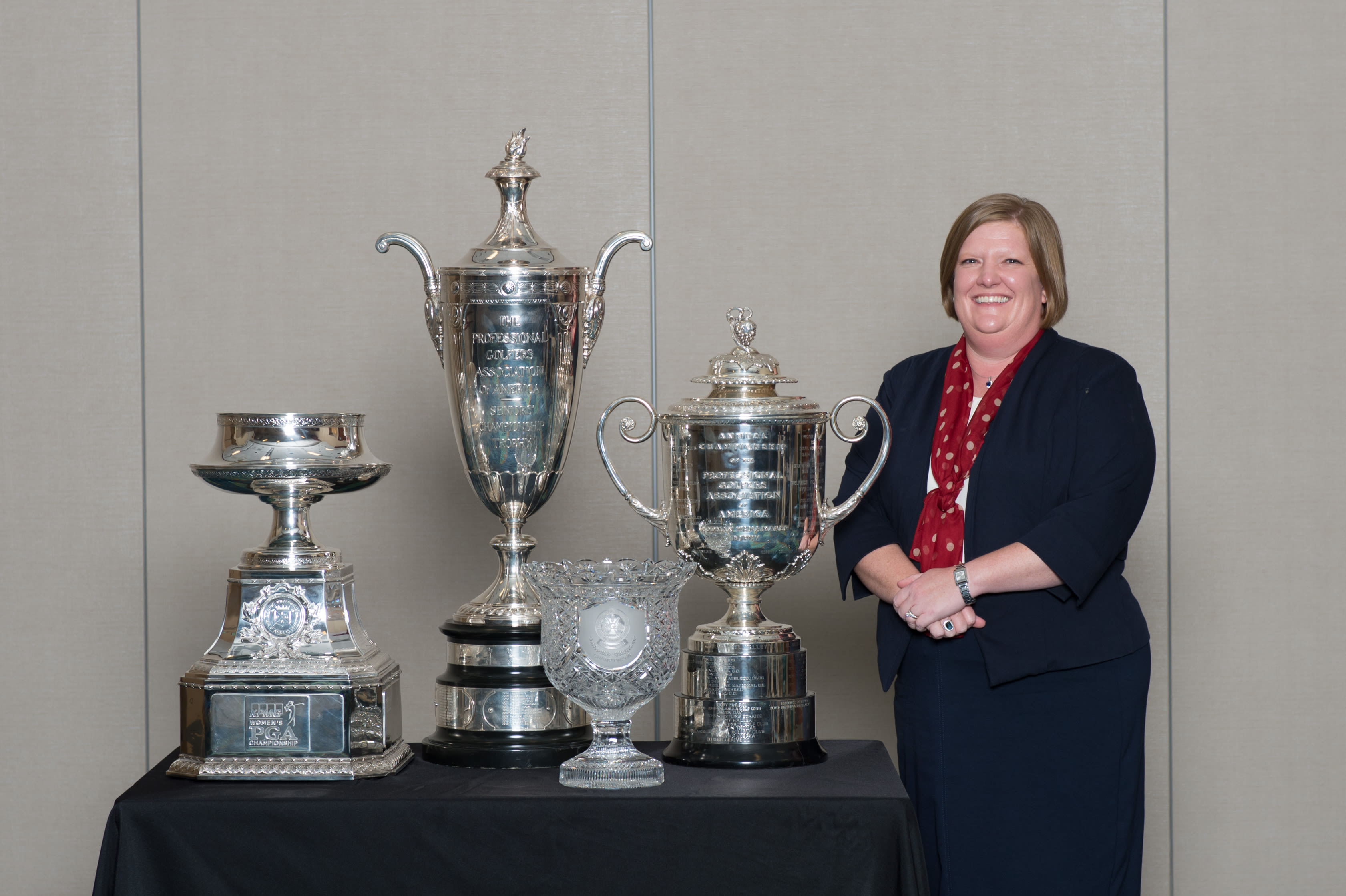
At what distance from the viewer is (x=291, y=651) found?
4.82ft

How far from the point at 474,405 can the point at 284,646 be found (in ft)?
1.17

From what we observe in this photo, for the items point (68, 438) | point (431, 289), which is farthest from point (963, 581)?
point (68, 438)

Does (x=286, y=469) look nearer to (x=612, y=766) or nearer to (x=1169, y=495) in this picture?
(x=612, y=766)

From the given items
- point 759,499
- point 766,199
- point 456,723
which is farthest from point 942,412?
point 766,199

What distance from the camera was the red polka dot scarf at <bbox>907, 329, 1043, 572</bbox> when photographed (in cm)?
180

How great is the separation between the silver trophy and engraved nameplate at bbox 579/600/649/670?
177 mm

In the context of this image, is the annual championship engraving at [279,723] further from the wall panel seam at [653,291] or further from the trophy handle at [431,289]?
the wall panel seam at [653,291]

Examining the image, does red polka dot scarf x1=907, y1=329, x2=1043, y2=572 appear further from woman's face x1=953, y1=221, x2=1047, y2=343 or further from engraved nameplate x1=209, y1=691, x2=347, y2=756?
engraved nameplate x1=209, y1=691, x2=347, y2=756

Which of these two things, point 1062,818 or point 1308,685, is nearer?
point 1062,818

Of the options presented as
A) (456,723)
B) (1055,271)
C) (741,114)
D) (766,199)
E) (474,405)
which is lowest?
(456,723)

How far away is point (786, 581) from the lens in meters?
2.95

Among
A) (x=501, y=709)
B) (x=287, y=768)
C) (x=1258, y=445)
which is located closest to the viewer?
(x=287, y=768)

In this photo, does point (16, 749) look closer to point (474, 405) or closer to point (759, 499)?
point (474, 405)

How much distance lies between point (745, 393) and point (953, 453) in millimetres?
433
